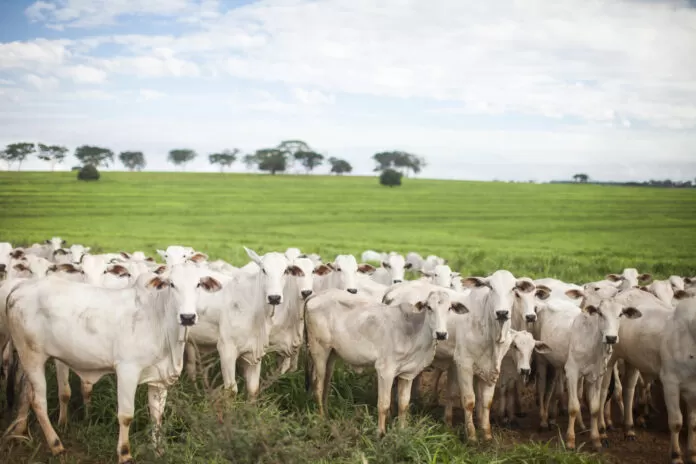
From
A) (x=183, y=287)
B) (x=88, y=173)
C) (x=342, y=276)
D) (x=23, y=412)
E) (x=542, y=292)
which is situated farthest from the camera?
(x=88, y=173)

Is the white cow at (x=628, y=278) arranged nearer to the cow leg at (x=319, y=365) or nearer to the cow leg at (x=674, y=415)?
the cow leg at (x=674, y=415)

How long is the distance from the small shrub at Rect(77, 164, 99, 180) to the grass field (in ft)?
3.03

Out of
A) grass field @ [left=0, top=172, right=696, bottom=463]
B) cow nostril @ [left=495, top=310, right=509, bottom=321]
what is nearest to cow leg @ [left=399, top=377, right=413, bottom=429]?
grass field @ [left=0, top=172, right=696, bottom=463]

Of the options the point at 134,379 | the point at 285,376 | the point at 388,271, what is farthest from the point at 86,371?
the point at 388,271

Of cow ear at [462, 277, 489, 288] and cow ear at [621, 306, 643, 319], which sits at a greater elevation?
cow ear at [462, 277, 489, 288]

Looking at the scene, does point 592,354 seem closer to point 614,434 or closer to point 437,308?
point 614,434

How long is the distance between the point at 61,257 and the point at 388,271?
7.85 m

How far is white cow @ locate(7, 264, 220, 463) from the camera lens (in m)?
8.09

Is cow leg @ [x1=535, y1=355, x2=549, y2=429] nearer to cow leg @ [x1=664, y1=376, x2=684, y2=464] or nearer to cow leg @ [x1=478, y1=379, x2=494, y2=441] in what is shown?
cow leg @ [x1=478, y1=379, x2=494, y2=441]

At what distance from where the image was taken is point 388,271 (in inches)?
688

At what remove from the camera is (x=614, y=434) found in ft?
34.8

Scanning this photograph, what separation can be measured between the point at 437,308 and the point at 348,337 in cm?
149

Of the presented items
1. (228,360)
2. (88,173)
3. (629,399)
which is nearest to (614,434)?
(629,399)

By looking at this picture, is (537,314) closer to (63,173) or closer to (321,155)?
(63,173)
